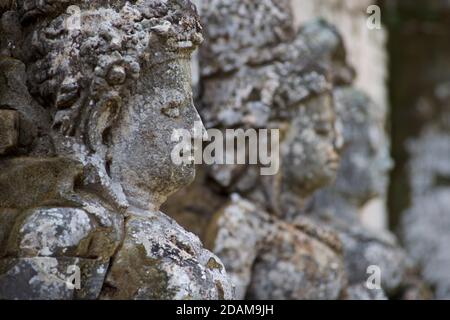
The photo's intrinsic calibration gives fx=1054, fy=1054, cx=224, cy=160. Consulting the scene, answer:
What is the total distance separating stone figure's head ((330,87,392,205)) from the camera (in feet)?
19.7

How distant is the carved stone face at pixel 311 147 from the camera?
4879mm

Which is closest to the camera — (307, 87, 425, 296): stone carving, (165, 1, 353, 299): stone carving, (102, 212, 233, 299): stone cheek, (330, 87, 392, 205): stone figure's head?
(102, 212, 233, 299): stone cheek

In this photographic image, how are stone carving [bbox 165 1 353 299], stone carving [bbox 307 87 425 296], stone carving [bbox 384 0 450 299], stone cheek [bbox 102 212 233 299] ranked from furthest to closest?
stone carving [bbox 384 0 450 299], stone carving [bbox 307 87 425 296], stone carving [bbox 165 1 353 299], stone cheek [bbox 102 212 233 299]

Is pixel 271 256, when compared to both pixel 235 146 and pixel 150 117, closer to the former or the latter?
pixel 235 146

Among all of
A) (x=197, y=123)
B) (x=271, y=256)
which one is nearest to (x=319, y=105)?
(x=271, y=256)

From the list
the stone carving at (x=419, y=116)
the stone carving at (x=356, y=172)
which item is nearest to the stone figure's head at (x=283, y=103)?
the stone carving at (x=356, y=172)

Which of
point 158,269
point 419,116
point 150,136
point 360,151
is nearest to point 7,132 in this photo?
point 150,136

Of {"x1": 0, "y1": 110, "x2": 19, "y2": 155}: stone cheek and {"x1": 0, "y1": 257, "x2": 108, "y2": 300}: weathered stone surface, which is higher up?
{"x1": 0, "y1": 110, "x2": 19, "y2": 155}: stone cheek

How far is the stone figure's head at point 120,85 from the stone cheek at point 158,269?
139mm

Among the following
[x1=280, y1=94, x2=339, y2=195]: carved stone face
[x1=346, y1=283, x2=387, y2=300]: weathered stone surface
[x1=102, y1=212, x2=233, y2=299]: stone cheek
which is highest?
[x1=280, y1=94, x2=339, y2=195]: carved stone face

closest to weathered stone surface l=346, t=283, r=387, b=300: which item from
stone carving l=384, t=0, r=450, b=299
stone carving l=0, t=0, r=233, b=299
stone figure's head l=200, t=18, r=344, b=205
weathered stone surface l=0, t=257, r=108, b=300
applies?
stone figure's head l=200, t=18, r=344, b=205

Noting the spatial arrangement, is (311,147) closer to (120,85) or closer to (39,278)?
(120,85)

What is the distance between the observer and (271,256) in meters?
4.52

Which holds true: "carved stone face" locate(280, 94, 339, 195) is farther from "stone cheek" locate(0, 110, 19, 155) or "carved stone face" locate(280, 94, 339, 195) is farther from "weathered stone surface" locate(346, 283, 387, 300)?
"stone cheek" locate(0, 110, 19, 155)
